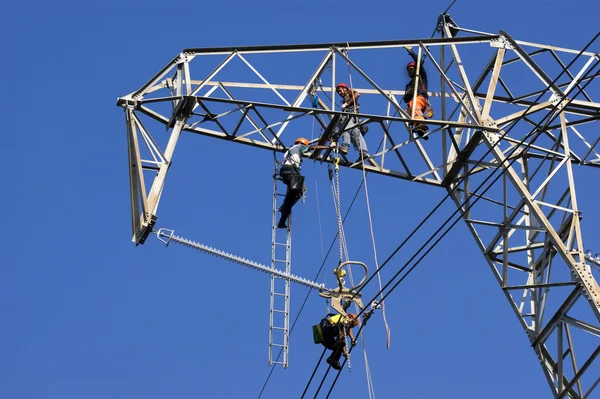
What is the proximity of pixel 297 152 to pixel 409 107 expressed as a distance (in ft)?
7.24

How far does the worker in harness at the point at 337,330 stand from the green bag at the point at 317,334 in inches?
1.7

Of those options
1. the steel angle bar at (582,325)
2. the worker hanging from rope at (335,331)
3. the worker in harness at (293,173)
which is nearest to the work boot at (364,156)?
the worker in harness at (293,173)

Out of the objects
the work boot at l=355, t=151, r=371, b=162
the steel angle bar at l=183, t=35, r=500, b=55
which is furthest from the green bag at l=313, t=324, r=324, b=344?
the steel angle bar at l=183, t=35, r=500, b=55

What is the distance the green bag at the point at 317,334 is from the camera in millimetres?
22109

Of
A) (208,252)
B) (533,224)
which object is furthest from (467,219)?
(208,252)

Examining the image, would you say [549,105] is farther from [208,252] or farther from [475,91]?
[208,252]

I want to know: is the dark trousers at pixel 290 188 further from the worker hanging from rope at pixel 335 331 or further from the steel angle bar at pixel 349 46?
the worker hanging from rope at pixel 335 331

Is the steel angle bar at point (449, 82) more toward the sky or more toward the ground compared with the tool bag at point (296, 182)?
more toward the sky

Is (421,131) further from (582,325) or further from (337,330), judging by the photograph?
(582,325)

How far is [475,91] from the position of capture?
2420 cm

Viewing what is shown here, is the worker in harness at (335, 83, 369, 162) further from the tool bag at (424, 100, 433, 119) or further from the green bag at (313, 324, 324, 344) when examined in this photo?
the green bag at (313, 324, 324, 344)

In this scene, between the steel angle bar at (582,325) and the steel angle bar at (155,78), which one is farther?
the steel angle bar at (155,78)

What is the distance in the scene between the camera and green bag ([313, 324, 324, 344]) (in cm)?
2211

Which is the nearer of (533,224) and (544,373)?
(544,373)
